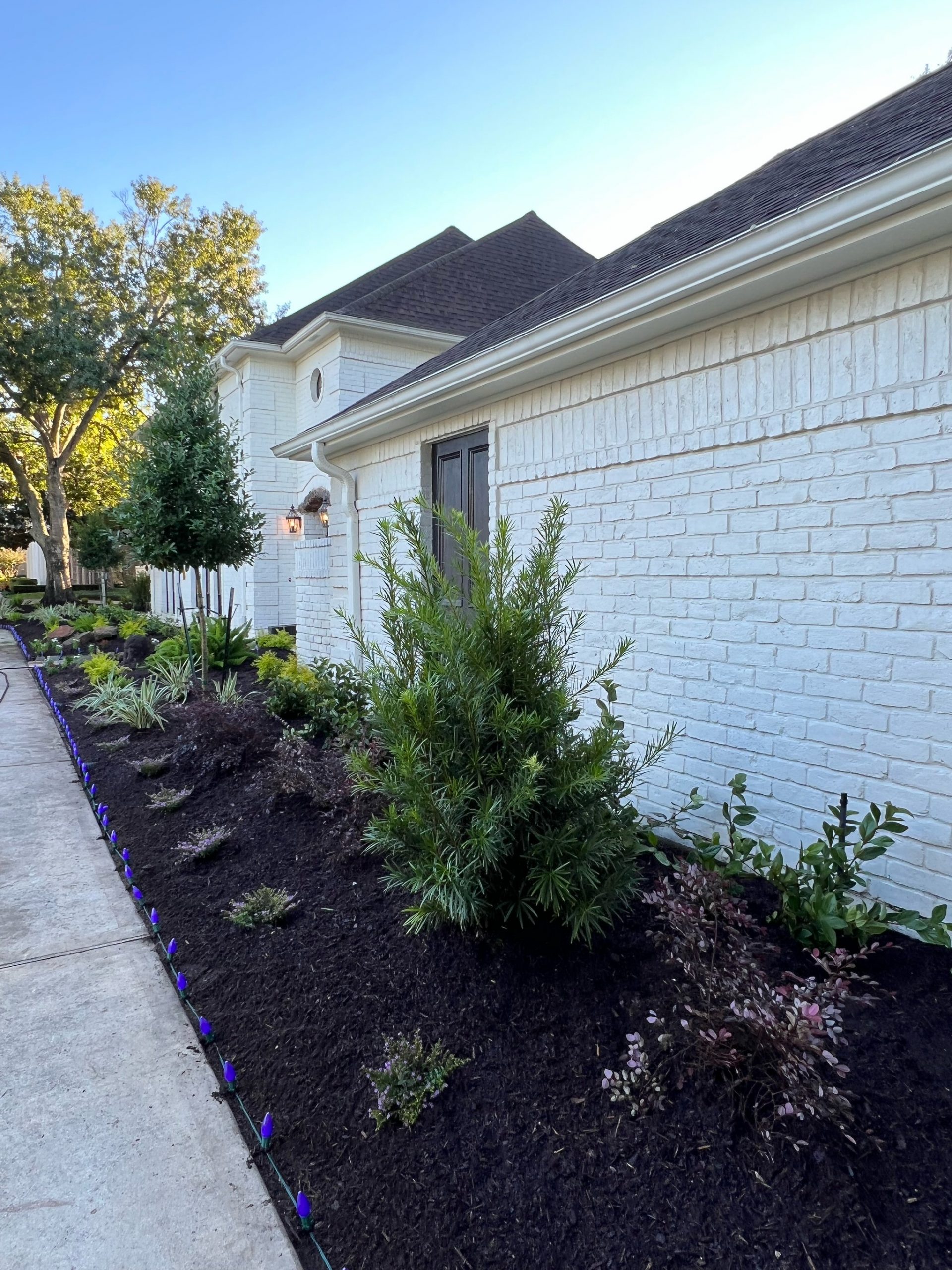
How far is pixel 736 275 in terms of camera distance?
116 inches

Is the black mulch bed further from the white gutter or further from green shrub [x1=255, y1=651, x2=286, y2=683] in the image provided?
the white gutter

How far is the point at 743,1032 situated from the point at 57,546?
20.7 meters

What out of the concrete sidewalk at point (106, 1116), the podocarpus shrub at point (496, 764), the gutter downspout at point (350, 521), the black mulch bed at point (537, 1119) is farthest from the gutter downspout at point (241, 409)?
the podocarpus shrub at point (496, 764)

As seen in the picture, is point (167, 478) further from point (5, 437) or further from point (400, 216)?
point (5, 437)

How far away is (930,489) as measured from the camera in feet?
8.48

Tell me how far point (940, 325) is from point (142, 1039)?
12.4 feet

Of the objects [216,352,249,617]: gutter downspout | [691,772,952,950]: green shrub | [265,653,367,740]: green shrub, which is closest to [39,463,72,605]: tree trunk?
[216,352,249,617]: gutter downspout

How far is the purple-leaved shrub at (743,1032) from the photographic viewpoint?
170 cm

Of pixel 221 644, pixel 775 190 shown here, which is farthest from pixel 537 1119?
pixel 221 644

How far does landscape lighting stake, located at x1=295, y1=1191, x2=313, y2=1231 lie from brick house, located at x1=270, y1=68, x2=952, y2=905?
7.55 ft

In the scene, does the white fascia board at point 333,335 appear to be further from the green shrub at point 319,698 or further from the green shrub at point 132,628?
the green shrub at point 319,698

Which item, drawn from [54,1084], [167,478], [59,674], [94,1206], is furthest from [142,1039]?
[59,674]

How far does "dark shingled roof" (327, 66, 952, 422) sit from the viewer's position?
278cm

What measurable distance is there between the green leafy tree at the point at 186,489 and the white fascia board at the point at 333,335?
2735mm
